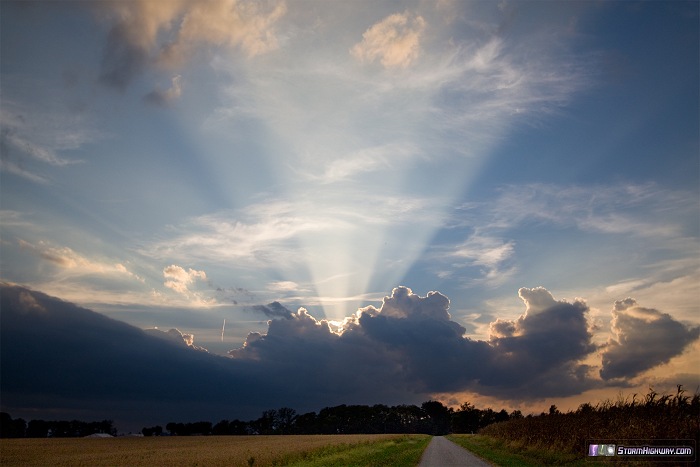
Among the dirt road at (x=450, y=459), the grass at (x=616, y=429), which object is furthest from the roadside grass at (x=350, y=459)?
the grass at (x=616, y=429)

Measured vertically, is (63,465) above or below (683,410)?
below

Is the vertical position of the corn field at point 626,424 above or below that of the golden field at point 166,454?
above

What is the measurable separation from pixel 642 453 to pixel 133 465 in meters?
46.2

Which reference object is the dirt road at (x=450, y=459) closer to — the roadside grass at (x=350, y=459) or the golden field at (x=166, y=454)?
the roadside grass at (x=350, y=459)

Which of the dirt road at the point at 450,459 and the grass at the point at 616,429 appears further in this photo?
the dirt road at the point at 450,459

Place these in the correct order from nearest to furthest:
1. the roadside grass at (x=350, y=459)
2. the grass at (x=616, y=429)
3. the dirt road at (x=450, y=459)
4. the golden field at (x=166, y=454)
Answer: the grass at (x=616, y=429)
the dirt road at (x=450, y=459)
the roadside grass at (x=350, y=459)
the golden field at (x=166, y=454)

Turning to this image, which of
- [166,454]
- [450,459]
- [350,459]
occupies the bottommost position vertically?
[166,454]

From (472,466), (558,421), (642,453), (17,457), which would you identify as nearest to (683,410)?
(642,453)

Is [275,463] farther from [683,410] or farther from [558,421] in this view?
[683,410]

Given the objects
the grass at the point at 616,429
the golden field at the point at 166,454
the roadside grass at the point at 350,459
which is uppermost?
the grass at the point at 616,429

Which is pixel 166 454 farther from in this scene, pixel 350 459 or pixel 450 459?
pixel 450 459

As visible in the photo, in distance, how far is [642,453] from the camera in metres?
23.8

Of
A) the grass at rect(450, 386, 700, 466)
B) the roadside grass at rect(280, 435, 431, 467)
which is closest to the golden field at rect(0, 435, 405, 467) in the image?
the roadside grass at rect(280, 435, 431, 467)

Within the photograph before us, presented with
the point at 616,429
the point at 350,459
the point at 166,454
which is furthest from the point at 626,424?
the point at 166,454
